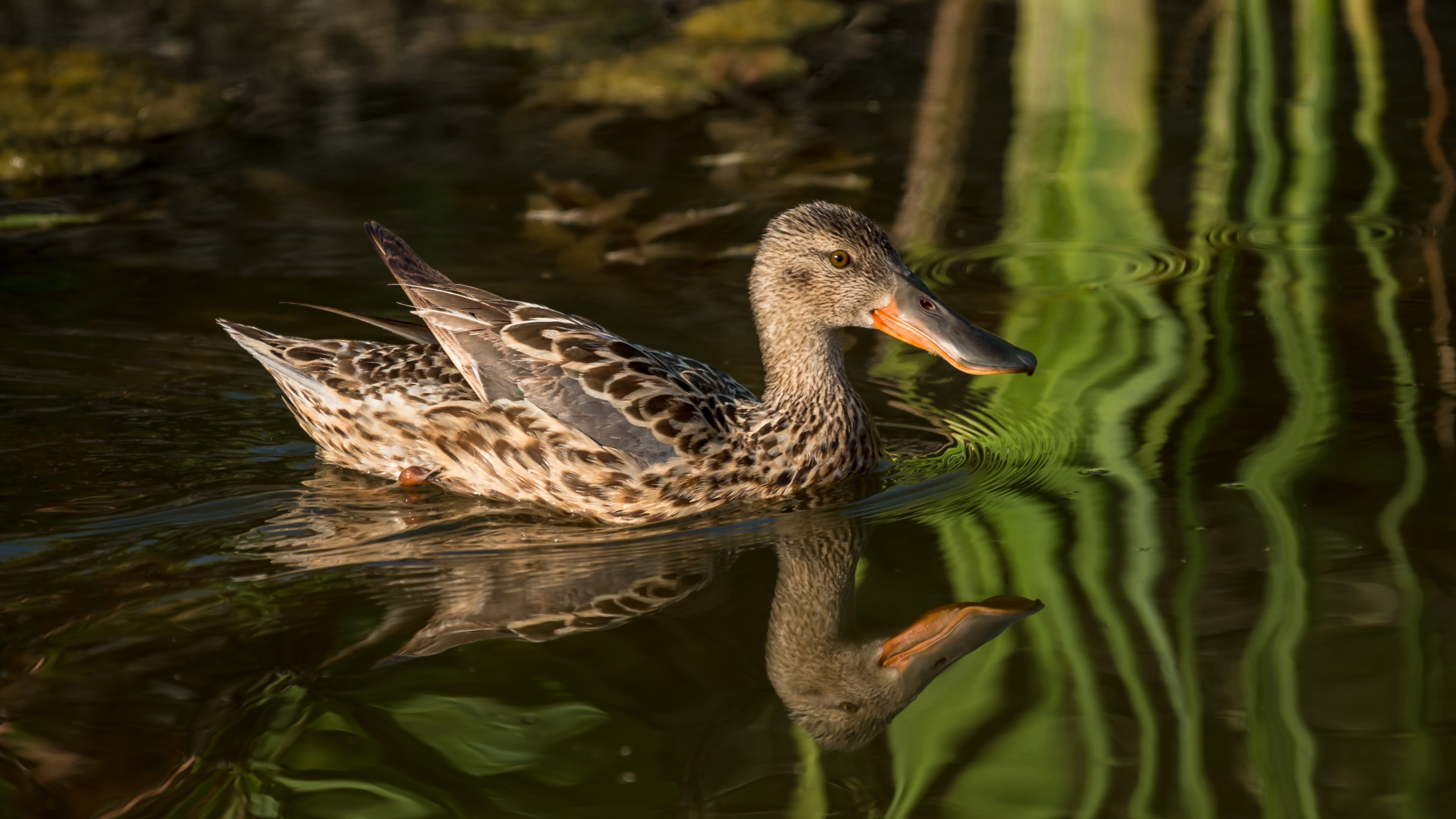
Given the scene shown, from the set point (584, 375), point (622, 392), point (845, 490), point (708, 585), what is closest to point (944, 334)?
point (845, 490)

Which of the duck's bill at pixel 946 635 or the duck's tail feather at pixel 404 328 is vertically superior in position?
the duck's tail feather at pixel 404 328

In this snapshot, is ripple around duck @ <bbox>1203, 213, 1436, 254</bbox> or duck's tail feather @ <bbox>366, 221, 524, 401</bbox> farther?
ripple around duck @ <bbox>1203, 213, 1436, 254</bbox>

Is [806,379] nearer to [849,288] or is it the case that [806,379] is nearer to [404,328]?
[849,288]

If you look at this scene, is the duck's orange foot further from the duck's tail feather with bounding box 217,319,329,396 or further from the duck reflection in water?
the duck reflection in water

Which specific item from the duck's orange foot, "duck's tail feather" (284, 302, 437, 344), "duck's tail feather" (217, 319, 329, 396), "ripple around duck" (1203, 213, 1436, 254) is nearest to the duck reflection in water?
the duck's orange foot

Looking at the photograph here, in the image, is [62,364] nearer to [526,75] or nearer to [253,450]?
[253,450]

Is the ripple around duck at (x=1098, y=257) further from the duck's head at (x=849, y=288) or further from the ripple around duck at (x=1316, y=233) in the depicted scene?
the duck's head at (x=849, y=288)

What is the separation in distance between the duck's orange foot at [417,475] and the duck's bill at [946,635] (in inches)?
81.0

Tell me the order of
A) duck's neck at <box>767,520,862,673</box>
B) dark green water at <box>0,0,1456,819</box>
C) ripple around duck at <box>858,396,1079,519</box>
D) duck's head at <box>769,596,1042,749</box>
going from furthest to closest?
ripple around duck at <box>858,396,1079,519</box> → duck's neck at <box>767,520,862,673</box> → duck's head at <box>769,596,1042,749</box> → dark green water at <box>0,0,1456,819</box>

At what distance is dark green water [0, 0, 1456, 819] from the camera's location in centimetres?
332

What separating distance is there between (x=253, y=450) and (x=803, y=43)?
21.2 ft

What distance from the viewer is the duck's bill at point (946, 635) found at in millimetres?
3707

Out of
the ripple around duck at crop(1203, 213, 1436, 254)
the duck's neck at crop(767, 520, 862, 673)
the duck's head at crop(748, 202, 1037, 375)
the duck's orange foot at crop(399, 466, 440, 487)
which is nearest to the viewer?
the duck's neck at crop(767, 520, 862, 673)

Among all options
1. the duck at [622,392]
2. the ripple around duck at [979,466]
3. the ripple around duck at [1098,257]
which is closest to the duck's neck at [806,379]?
A: the duck at [622,392]
